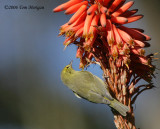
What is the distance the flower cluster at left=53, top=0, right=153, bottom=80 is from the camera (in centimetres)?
243

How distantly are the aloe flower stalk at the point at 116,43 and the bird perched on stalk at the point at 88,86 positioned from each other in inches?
11.5

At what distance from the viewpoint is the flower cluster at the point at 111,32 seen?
7.97ft

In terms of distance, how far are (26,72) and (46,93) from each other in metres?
1.32

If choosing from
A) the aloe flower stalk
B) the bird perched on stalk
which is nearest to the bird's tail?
the aloe flower stalk

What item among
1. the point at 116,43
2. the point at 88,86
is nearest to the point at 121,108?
the point at 116,43

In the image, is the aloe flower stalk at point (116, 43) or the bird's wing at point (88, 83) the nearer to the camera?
the aloe flower stalk at point (116, 43)

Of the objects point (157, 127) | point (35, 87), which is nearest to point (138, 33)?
point (157, 127)

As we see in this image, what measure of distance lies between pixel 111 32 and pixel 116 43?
137mm

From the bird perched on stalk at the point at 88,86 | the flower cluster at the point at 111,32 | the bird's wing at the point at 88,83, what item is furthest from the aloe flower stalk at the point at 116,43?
the bird's wing at the point at 88,83

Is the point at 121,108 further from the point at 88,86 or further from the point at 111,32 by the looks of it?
the point at 88,86

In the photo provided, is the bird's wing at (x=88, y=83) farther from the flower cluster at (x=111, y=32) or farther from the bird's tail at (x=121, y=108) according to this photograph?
the flower cluster at (x=111, y=32)

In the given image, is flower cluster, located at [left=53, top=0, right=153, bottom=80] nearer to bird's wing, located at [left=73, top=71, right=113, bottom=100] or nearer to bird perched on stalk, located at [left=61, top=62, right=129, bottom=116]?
bird perched on stalk, located at [left=61, top=62, right=129, bottom=116]

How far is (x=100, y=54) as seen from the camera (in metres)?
2.63

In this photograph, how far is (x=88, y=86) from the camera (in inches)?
136
